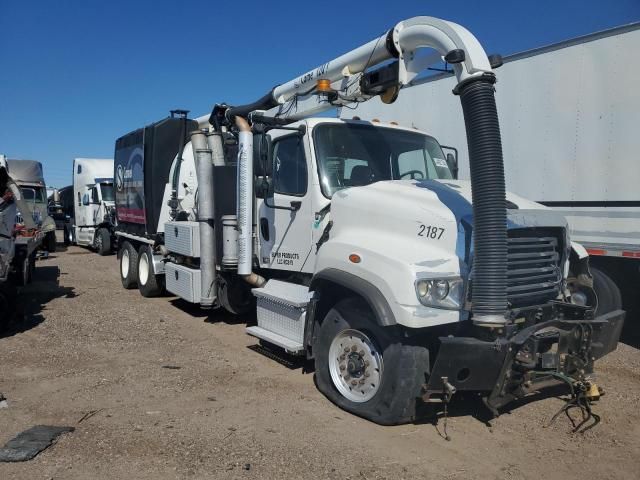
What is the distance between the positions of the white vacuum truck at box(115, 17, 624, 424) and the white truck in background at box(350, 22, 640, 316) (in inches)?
61.0

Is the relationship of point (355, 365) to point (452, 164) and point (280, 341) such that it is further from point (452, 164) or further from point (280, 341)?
point (452, 164)

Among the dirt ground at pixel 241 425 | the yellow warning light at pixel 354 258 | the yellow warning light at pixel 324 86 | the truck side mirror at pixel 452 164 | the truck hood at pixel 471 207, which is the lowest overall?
the dirt ground at pixel 241 425

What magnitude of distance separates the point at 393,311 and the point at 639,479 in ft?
6.41

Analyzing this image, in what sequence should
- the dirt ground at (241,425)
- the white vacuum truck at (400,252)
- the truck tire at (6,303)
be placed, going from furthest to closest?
the truck tire at (6,303) < the white vacuum truck at (400,252) < the dirt ground at (241,425)

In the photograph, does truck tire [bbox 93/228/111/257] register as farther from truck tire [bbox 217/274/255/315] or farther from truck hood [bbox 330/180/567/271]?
truck hood [bbox 330/180/567/271]

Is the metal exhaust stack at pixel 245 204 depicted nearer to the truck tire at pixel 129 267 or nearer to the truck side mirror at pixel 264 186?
the truck side mirror at pixel 264 186

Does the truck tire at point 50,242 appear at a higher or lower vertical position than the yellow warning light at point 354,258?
lower

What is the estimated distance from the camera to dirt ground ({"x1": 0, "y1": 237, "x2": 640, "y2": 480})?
3688 millimetres

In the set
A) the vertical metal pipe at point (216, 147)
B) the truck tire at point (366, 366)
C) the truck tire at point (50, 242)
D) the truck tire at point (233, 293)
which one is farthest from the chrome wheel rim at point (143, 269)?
the truck tire at point (50, 242)

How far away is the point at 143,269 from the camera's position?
33.8 ft

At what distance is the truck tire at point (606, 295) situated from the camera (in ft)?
17.3

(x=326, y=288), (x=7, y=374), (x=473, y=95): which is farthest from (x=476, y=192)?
(x=7, y=374)

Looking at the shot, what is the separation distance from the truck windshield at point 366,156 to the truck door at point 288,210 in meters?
0.23

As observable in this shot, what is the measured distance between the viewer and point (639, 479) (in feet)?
11.9
